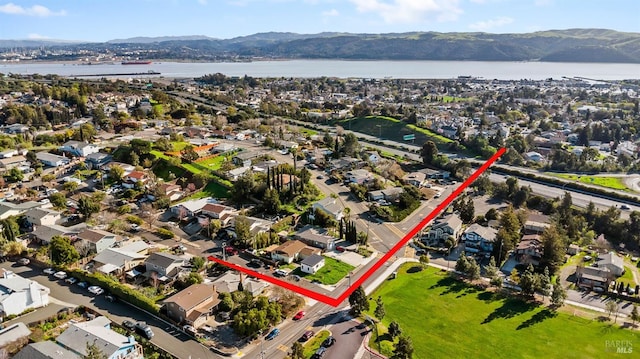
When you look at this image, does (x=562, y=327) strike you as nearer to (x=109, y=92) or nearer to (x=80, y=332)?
(x=80, y=332)

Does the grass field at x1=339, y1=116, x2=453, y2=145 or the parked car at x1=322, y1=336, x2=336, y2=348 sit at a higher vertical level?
the grass field at x1=339, y1=116, x2=453, y2=145

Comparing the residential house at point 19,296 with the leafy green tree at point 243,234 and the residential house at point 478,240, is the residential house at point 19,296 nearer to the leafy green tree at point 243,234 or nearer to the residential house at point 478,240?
the leafy green tree at point 243,234

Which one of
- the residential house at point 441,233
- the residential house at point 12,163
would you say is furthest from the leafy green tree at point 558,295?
the residential house at point 12,163

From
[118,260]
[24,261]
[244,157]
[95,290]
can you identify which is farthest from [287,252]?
[244,157]

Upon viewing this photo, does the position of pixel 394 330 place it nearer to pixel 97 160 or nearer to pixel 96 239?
pixel 96 239

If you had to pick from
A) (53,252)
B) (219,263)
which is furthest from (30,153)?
(219,263)

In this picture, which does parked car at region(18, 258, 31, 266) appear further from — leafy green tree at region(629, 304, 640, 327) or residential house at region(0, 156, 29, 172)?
leafy green tree at region(629, 304, 640, 327)

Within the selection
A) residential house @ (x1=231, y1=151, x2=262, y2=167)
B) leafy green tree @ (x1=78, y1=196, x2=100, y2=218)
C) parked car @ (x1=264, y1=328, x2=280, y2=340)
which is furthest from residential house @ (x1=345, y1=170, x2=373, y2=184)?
parked car @ (x1=264, y1=328, x2=280, y2=340)

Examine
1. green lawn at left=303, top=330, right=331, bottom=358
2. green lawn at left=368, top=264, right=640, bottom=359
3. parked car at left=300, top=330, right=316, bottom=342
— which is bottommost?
green lawn at left=368, top=264, right=640, bottom=359
